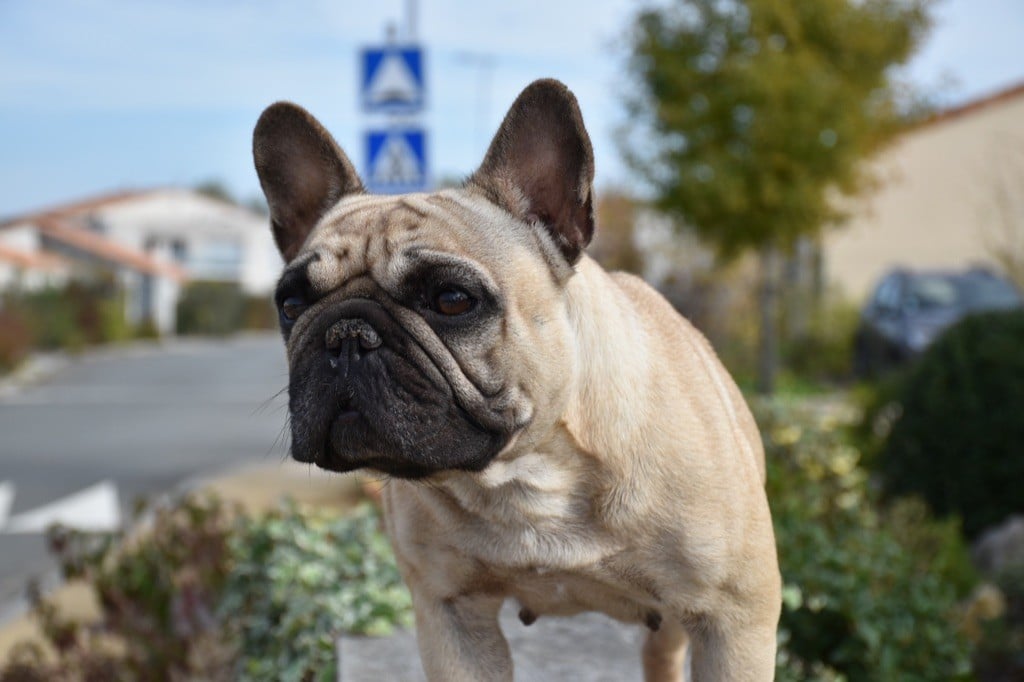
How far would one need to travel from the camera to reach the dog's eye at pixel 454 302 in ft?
8.41

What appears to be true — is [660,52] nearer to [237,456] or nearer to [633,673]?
[237,456]

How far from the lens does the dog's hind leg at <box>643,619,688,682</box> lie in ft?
11.0

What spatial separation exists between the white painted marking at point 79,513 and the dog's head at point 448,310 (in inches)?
282

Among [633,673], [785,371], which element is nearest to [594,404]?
[633,673]

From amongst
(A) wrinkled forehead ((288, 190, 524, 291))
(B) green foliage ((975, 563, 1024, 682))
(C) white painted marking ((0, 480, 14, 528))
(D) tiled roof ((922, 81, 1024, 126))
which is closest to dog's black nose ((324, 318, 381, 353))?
(A) wrinkled forehead ((288, 190, 524, 291))

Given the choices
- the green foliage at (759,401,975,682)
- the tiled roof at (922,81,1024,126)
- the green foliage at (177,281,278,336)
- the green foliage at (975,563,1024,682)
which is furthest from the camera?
the green foliage at (177,281,278,336)

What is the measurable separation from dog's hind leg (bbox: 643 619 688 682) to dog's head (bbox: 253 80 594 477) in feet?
3.20

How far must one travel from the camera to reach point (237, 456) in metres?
14.0

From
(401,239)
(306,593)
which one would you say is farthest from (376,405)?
(306,593)

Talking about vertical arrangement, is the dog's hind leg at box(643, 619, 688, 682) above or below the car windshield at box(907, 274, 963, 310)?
above

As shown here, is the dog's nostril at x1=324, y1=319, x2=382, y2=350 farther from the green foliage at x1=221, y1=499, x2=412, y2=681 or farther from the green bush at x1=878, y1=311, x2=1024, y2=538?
the green bush at x1=878, y1=311, x2=1024, y2=538

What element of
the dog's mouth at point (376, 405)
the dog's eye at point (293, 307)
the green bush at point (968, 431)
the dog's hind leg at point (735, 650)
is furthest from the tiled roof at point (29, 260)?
the dog's hind leg at point (735, 650)

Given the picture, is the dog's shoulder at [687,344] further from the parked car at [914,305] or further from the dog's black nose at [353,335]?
the parked car at [914,305]

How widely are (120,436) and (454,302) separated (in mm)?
14086
